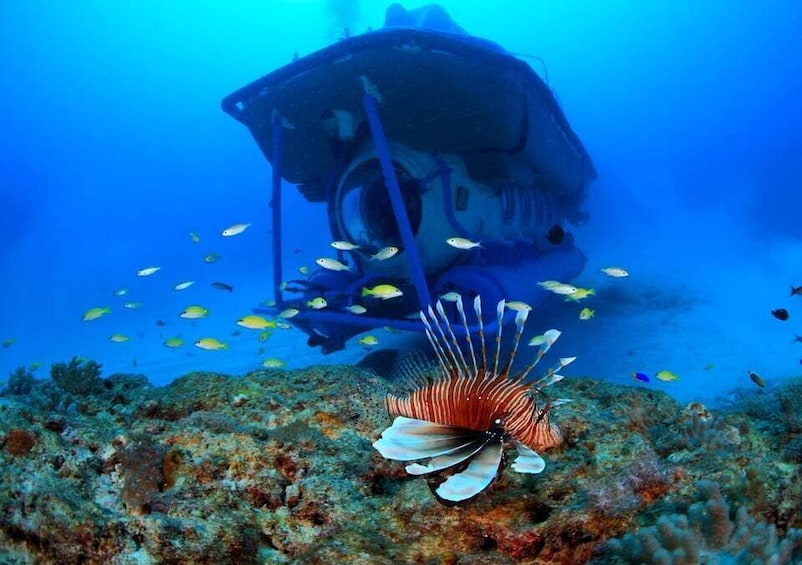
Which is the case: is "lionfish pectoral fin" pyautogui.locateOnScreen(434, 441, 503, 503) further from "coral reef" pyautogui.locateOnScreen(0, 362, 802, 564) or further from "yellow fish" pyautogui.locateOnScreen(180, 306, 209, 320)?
"yellow fish" pyautogui.locateOnScreen(180, 306, 209, 320)

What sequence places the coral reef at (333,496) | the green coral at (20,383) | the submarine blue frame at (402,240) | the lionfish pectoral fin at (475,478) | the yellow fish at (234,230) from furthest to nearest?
the submarine blue frame at (402,240) → the yellow fish at (234,230) → the green coral at (20,383) → the coral reef at (333,496) → the lionfish pectoral fin at (475,478)

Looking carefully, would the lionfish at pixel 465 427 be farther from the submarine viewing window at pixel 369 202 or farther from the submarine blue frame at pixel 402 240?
the submarine viewing window at pixel 369 202

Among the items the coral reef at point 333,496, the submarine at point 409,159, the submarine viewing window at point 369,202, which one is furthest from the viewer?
the submarine viewing window at point 369,202

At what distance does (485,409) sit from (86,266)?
86.0 metres

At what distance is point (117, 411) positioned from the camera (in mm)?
2574

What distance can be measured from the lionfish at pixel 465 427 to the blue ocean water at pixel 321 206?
801cm

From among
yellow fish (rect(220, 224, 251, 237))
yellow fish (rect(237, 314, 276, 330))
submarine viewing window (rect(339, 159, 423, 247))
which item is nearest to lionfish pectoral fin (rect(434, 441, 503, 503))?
yellow fish (rect(237, 314, 276, 330))

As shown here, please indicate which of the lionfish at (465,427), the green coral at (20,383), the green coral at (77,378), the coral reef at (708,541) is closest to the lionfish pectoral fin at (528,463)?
the lionfish at (465,427)

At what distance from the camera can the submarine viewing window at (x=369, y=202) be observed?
8602 millimetres

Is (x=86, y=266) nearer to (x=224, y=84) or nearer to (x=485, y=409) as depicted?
(x=224, y=84)

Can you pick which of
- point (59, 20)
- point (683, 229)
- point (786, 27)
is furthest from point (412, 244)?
point (59, 20)

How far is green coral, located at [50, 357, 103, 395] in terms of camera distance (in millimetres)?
3467

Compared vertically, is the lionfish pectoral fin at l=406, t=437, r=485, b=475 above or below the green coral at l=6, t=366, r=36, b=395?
above

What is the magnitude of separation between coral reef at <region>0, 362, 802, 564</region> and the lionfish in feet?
0.83
